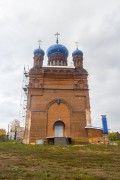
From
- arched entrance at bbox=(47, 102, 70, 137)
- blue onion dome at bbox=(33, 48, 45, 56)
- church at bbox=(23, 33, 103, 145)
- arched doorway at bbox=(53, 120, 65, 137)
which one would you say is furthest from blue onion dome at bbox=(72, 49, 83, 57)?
arched doorway at bbox=(53, 120, 65, 137)

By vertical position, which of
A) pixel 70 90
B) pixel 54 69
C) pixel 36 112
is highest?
pixel 54 69

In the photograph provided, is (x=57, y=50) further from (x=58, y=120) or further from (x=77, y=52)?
(x=58, y=120)

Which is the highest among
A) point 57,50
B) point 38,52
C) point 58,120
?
point 57,50

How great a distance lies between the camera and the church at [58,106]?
71.3 feet

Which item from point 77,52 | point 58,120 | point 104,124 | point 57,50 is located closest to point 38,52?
point 57,50

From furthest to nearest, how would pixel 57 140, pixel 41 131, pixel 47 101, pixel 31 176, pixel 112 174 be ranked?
1. pixel 47 101
2. pixel 41 131
3. pixel 57 140
4. pixel 112 174
5. pixel 31 176

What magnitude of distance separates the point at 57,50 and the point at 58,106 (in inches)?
366

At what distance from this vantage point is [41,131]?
71.5 ft

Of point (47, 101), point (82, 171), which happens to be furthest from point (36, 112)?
point (82, 171)

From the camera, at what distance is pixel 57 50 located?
29297mm

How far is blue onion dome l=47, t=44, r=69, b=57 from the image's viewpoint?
96.3ft

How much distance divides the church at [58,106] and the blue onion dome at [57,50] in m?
3.31

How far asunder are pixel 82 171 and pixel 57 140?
1225 cm

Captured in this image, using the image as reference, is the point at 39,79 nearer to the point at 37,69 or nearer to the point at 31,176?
the point at 37,69
